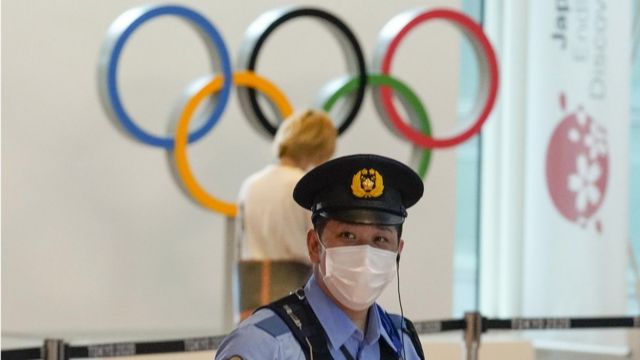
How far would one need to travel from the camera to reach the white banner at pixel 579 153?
8141 mm

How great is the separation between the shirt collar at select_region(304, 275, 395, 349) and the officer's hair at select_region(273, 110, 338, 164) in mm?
2901

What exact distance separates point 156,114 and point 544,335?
3135 mm

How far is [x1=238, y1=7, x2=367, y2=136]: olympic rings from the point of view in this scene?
7051mm

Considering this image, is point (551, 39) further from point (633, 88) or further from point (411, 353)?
point (411, 353)

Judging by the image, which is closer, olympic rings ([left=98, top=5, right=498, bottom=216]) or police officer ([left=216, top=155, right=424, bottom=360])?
police officer ([left=216, top=155, right=424, bottom=360])

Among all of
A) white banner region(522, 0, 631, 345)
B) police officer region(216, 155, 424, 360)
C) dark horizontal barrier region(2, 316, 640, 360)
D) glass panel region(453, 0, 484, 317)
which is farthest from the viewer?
glass panel region(453, 0, 484, 317)

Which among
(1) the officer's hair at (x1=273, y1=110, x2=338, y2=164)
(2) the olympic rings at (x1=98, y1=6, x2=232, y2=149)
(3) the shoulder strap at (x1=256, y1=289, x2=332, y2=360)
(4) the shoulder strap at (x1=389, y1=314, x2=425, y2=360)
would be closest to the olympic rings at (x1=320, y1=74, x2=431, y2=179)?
(2) the olympic rings at (x1=98, y1=6, x2=232, y2=149)

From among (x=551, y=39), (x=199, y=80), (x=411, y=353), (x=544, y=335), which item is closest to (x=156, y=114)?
(x=199, y=80)

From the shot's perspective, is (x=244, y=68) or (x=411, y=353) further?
(x=244, y=68)

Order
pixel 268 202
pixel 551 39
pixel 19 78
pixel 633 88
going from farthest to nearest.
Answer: pixel 633 88, pixel 551 39, pixel 19 78, pixel 268 202

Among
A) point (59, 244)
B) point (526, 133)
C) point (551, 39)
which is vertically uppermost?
point (551, 39)

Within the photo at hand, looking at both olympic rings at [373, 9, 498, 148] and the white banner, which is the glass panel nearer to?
the white banner

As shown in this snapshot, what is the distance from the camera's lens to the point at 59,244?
21.9ft

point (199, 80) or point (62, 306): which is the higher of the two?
point (199, 80)
